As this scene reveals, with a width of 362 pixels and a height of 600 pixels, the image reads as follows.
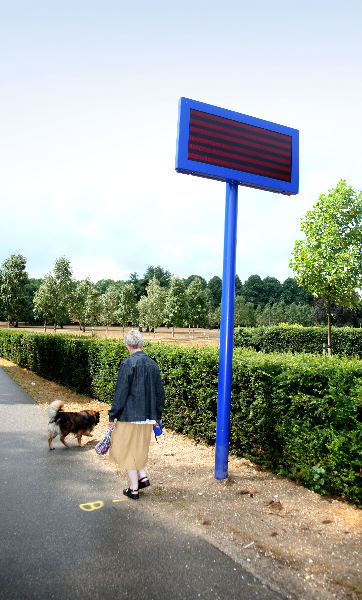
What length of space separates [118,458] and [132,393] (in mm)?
766

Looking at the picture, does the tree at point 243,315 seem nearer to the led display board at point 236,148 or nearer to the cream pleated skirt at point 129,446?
the led display board at point 236,148

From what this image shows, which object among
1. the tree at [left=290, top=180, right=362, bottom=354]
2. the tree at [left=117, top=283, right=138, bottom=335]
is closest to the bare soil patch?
the tree at [left=290, top=180, right=362, bottom=354]

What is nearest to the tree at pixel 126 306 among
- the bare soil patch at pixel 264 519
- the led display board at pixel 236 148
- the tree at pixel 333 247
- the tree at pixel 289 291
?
the tree at pixel 333 247

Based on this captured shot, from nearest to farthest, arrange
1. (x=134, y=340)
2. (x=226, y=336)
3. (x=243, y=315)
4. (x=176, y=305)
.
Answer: (x=134, y=340), (x=226, y=336), (x=176, y=305), (x=243, y=315)

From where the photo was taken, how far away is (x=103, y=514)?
4188 mm

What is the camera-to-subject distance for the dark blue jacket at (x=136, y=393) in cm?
457

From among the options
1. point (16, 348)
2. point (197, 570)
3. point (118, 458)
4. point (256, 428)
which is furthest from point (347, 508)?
Answer: point (16, 348)

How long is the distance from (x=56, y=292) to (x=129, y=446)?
133 ft

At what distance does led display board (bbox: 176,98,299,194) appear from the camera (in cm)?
499

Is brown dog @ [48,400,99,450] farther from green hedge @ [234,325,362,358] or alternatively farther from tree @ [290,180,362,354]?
green hedge @ [234,325,362,358]

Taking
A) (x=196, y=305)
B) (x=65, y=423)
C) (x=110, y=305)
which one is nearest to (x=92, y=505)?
(x=65, y=423)

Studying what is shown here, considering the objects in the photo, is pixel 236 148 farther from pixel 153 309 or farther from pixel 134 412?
pixel 153 309

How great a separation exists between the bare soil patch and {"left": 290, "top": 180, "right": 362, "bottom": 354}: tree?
13495 millimetres

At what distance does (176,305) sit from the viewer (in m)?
59.3
